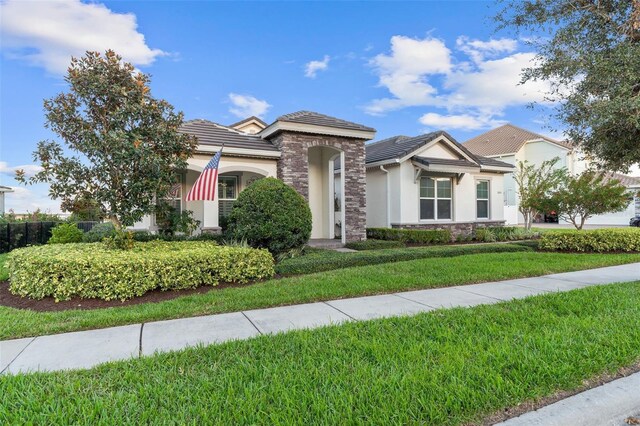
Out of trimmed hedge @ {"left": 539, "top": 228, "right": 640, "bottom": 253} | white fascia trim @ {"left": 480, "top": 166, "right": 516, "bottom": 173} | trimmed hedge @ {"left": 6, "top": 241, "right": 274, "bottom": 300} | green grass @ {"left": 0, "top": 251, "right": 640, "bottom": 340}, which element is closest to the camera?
green grass @ {"left": 0, "top": 251, "right": 640, "bottom": 340}

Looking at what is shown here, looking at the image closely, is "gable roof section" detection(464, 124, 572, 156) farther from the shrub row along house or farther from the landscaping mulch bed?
the landscaping mulch bed

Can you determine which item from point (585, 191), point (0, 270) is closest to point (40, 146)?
point (0, 270)

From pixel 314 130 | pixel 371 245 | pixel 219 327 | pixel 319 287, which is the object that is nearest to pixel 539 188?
pixel 371 245

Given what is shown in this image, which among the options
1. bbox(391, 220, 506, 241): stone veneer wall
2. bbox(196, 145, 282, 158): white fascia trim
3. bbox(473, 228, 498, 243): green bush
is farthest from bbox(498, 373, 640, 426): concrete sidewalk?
bbox(473, 228, 498, 243): green bush

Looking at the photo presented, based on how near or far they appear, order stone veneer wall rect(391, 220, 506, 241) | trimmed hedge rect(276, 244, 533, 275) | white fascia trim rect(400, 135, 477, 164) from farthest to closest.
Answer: stone veneer wall rect(391, 220, 506, 241), white fascia trim rect(400, 135, 477, 164), trimmed hedge rect(276, 244, 533, 275)

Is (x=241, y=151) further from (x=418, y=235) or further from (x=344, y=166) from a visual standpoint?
(x=418, y=235)

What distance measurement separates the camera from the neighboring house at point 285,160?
1127 centimetres

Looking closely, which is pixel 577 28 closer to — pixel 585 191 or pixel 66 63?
pixel 585 191

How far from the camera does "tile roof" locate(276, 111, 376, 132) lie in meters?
11.7

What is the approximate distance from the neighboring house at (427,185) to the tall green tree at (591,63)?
23.8ft

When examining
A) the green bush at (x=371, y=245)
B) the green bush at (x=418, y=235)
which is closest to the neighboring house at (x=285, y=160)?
the green bush at (x=371, y=245)

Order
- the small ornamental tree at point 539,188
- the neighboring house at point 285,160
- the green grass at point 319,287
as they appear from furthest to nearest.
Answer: the small ornamental tree at point 539,188
the neighboring house at point 285,160
the green grass at point 319,287

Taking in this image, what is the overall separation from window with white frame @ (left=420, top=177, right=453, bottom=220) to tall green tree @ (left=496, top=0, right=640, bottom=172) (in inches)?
314

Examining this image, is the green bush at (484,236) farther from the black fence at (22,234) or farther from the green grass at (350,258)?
the black fence at (22,234)
